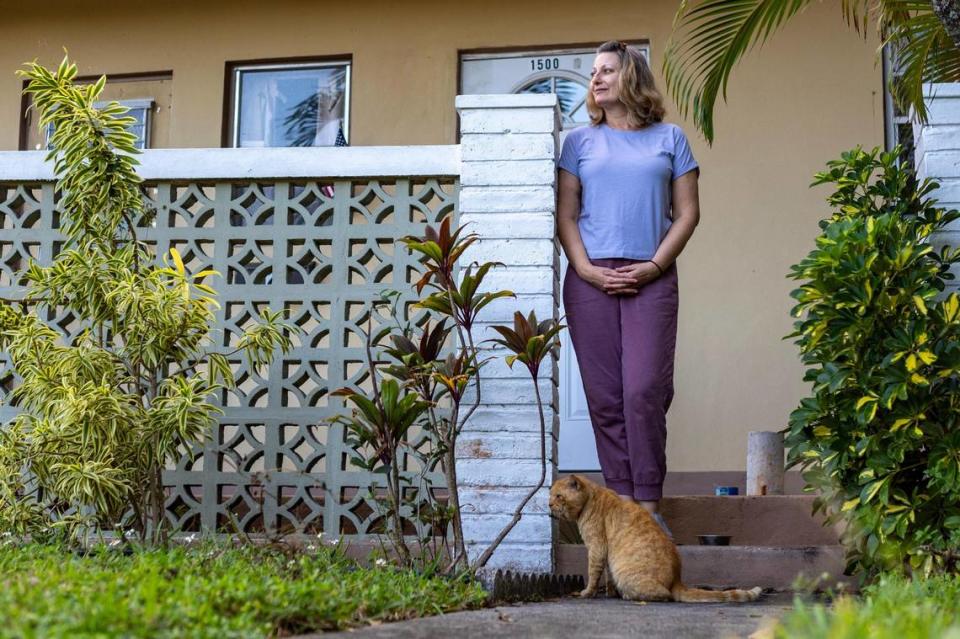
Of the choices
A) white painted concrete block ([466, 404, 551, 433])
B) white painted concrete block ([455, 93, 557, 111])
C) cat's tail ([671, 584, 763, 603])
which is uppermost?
white painted concrete block ([455, 93, 557, 111])

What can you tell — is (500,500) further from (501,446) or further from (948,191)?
(948,191)

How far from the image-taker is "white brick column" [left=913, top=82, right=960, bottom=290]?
5.04 meters

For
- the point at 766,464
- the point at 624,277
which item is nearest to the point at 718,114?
the point at 766,464

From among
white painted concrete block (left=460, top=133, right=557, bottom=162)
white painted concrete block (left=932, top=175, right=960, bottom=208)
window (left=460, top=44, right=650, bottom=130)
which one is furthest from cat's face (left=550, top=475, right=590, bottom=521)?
window (left=460, top=44, right=650, bottom=130)

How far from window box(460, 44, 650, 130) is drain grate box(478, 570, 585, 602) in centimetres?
414

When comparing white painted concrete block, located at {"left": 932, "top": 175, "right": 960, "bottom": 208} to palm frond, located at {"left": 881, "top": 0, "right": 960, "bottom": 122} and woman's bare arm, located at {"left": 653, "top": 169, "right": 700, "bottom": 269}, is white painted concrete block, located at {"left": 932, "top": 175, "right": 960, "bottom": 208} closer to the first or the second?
palm frond, located at {"left": 881, "top": 0, "right": 960, "bottom": 122}

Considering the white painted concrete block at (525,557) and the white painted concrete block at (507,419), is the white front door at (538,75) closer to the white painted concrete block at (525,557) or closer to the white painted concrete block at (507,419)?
the white painted concrete block at (507,419)

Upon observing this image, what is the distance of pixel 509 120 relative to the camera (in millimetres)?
5160

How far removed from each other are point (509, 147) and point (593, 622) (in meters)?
2.35

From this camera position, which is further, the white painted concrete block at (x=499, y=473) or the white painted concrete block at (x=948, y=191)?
the white painted concrete block at (x=948, y=191)

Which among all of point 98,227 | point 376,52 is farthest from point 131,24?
point 98,227

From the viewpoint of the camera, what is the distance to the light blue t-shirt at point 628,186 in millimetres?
4816

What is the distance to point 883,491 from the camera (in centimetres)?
432

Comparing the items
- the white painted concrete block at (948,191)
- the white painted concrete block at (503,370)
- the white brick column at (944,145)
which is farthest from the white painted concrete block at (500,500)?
the white painted concrete block at (948,191)
